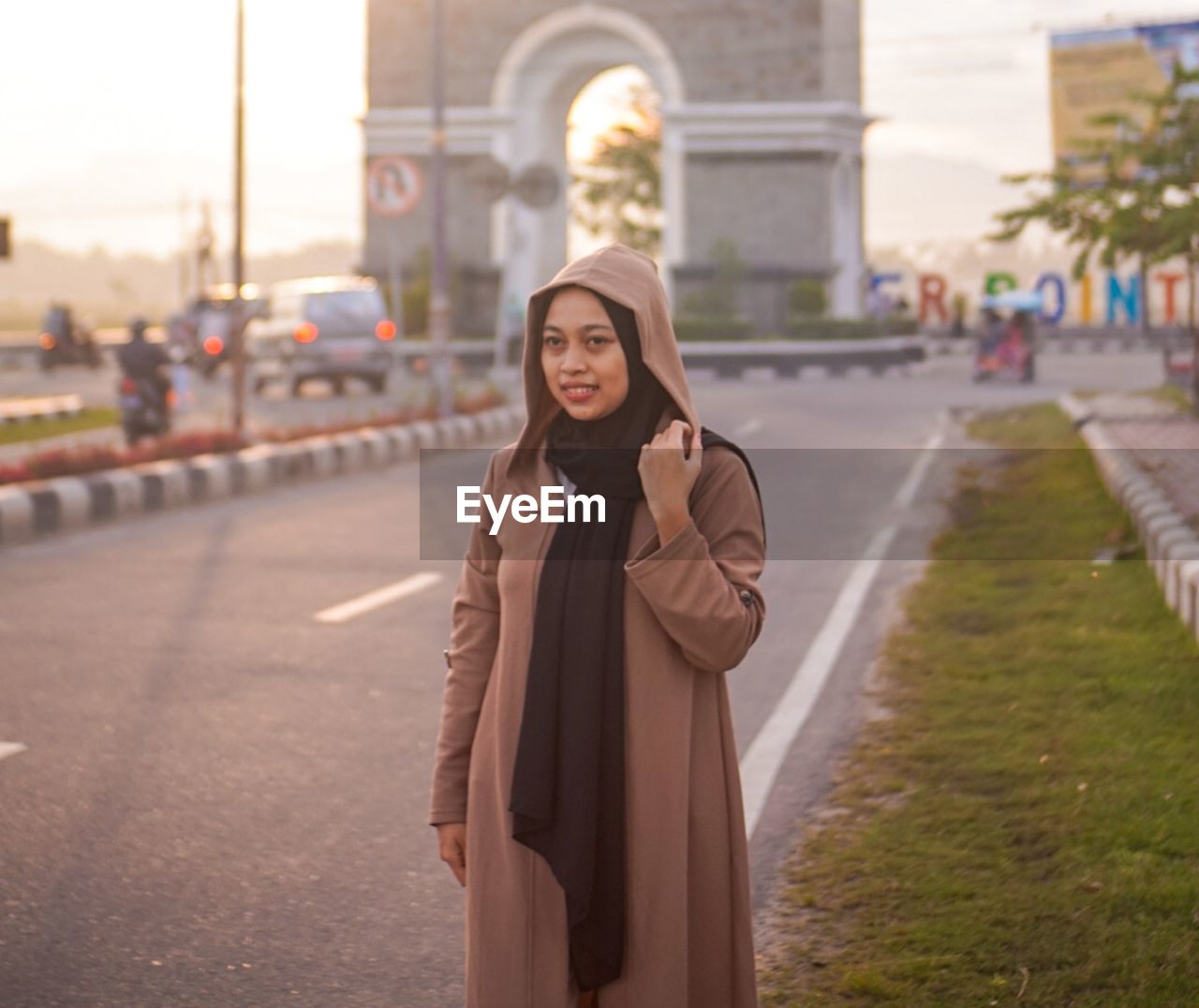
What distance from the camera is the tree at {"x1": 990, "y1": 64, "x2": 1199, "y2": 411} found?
16922 mm

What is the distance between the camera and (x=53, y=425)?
24.7m

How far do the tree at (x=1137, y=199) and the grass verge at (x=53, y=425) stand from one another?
37.3ft

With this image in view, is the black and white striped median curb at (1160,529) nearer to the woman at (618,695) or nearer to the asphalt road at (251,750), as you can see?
the asphalt road at (251,750)

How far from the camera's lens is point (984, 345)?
113ft

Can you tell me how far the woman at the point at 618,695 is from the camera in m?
3.04

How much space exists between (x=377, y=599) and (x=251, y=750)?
12.1 ft

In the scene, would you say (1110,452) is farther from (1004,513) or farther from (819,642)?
(819,642)

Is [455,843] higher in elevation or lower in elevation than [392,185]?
lower

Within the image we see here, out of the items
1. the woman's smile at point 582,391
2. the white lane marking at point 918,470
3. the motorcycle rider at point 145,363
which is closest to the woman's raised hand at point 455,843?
the woman's smile at point 582,391

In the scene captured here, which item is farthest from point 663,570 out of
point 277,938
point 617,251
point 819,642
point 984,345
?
point 984,345

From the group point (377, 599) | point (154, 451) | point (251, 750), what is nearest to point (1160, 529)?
point (377, 599)

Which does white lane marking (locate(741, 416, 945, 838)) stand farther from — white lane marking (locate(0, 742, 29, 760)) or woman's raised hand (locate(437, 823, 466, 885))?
white lane marking (locate(0, 742, 29, 760))

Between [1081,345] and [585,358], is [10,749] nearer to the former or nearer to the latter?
[585,358]

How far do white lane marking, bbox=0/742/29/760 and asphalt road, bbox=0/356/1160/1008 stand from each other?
4 cm
